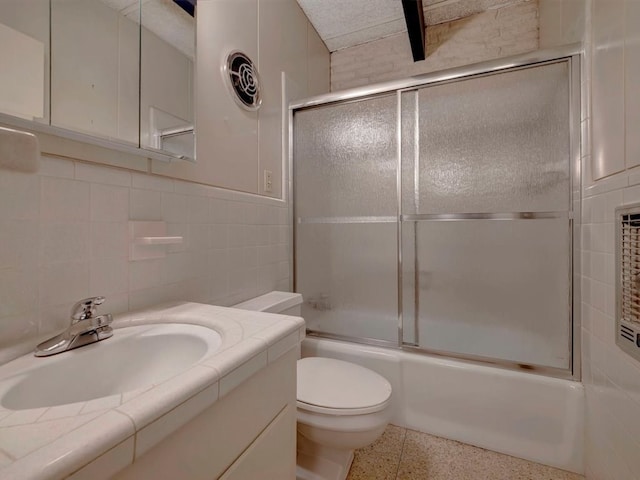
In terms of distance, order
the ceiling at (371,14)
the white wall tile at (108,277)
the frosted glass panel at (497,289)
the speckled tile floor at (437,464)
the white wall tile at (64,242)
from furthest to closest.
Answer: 1. the ceiling at (371,14)
2. the frosted glass panel at (497,289)
3. the speckled tile floor at (437,464)
4. the white wall tile at (108,277)
5. the white wall tile at (64,242)

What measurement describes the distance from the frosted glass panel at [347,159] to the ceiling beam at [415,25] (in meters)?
0.61

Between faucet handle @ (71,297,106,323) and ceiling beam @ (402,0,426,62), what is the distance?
6.82 ft

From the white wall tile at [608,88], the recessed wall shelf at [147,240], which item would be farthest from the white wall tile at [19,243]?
the white wall tile at [608,88]

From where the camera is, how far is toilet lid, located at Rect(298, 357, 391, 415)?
1.02 metres

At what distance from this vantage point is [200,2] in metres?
1.17

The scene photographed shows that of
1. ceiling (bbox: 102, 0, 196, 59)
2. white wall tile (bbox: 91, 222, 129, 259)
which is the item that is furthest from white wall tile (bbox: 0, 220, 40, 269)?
ceiling (bbox: 102, 0, 196, 59)

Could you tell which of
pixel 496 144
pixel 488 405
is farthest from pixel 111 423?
pixel 496 144

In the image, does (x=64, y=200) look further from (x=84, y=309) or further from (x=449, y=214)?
(x=449, y=214)

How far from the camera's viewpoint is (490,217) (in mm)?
1398

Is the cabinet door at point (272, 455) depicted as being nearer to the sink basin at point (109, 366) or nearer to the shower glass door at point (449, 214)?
the sink basin at point (109, 366)

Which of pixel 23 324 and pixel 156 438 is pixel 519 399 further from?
pixel 23 324

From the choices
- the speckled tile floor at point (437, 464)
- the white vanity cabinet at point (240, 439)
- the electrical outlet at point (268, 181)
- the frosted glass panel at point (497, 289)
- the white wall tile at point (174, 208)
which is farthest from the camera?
the electrical outlet at point (268, 181)

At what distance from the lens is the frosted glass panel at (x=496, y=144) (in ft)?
4.18

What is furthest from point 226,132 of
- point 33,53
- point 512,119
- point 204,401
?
point 512,119
